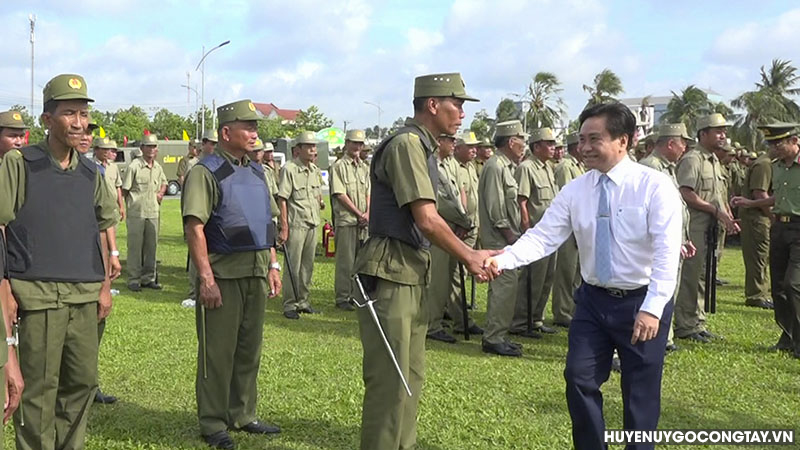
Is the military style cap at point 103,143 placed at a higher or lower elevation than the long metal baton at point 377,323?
higher

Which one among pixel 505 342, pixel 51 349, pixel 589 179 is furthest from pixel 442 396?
pixel 51 349

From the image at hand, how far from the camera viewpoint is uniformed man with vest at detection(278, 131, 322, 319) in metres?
9.93

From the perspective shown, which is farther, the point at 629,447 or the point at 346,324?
the point at 346,324

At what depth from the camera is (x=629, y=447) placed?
153 inches

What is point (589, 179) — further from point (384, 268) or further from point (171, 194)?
point (171, 194)

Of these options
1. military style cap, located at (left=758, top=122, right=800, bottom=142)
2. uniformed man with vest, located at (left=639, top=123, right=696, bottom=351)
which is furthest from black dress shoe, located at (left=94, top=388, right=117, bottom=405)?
military style cap, located at (left=758, top=122, right=800, bottom=142)

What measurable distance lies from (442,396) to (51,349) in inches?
118

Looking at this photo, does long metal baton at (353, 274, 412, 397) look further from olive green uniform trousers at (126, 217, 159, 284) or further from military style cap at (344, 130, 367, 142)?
olive green uniform trousers at (126, 217, 159, 284)

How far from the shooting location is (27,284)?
400 cm

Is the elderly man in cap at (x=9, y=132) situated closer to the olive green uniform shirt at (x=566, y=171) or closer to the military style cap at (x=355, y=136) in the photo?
the military style cap at (x=355, y=136)

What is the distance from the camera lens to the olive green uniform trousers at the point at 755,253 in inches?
429

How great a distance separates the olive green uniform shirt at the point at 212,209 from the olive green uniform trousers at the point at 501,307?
320 centimetres

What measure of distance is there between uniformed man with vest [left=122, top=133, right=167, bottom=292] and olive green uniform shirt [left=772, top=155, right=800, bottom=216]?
8.43m

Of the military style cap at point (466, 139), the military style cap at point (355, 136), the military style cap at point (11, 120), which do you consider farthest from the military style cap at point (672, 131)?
the military style cap at point (11, 120)
